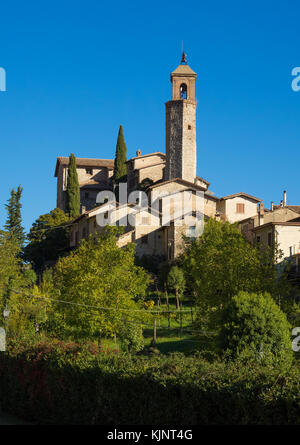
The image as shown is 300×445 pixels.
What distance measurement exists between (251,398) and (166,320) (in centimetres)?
3115

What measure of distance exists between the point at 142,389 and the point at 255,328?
402 inches

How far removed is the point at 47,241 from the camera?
70562 mm

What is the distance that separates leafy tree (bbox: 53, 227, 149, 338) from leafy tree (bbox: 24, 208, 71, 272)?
115ft

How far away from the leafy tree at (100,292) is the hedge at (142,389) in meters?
10.6

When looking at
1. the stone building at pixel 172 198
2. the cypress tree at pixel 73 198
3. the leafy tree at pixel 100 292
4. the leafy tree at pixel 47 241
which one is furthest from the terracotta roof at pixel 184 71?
the leafy tree at pixel 100 292

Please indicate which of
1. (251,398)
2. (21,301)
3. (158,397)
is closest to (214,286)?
(21,301)

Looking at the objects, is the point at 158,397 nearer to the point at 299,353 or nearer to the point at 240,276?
the point at 299,353

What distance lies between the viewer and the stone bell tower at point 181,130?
68.0 meters

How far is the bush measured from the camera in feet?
73.5

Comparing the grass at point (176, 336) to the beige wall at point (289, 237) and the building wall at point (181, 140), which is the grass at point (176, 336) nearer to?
the beige wall at point (289, 237)

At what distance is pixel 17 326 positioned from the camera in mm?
32406

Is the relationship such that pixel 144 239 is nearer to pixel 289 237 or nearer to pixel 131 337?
pixel 289 237

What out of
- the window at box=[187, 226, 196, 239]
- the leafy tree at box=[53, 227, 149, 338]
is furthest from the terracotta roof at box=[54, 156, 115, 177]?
the leafy tree at box=[53, 227, 149, 338]

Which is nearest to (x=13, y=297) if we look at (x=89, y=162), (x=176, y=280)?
(x=176, y=280)
